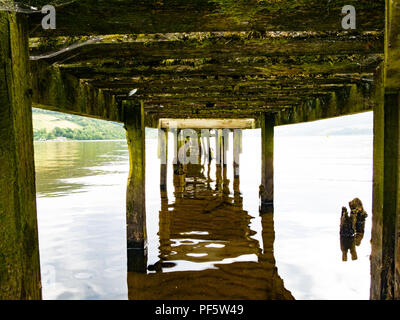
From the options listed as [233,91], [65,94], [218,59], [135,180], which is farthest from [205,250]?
[218,59]

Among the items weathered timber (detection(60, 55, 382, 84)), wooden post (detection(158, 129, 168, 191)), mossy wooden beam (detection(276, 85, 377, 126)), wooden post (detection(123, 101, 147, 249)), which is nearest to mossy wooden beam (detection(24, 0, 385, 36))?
weathered timber (detection(60, 55, 382, 84))

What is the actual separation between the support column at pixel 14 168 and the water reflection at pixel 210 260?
299 centimetres

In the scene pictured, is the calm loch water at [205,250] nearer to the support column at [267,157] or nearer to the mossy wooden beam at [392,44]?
the support column at [267,157]

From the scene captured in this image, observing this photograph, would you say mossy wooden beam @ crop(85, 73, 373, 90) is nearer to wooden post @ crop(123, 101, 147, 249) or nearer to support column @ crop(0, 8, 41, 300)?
wooden post @ crop(123, 101, 147, 249)

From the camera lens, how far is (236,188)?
1249 centimetres

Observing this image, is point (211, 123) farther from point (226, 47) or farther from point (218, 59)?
point (226, 47)

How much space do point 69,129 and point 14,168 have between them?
423 ft

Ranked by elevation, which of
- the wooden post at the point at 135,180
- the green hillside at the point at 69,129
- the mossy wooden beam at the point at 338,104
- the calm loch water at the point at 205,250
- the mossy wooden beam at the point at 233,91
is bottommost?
the calm loch water at the point at 205,250

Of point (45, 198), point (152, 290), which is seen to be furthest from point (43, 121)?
point (152, 290)

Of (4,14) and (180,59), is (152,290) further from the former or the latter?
(4,14)

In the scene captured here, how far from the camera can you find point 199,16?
171 centimetres

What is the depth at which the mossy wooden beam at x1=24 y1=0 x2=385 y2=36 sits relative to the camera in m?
1.61

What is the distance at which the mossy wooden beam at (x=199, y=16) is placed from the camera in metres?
1.61

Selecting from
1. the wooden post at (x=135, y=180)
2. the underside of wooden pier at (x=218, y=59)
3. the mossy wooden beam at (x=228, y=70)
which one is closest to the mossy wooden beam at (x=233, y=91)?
the underside of wooden pier at (x=218, y=59)
